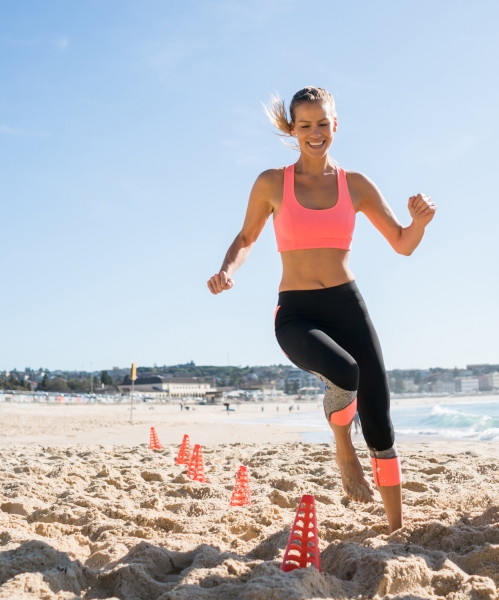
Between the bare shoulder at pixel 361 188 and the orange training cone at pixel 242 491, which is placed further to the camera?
the orange training cone at pixel 242 491

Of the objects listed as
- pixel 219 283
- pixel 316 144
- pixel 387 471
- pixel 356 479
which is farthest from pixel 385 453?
pixel 316 144

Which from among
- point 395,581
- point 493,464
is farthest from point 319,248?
point 493,464

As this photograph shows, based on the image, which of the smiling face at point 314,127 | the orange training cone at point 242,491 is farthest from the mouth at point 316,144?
the orange training cone at point 242,491

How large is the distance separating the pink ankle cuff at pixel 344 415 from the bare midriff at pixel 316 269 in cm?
64

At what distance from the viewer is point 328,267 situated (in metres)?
3.18

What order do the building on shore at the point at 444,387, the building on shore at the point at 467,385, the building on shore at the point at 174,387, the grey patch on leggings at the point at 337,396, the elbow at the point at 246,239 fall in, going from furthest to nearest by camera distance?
1. the building on shore at the point at 444,387
2. the building on shore at the point at 467,385
3. the building on shore at the point at 174,387
4. the elbow at the point at 246,239
5. the grey patch on leggings at the point at 337,396

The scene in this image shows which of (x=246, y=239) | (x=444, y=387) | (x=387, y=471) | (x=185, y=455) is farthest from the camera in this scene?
(x=444, y=387)

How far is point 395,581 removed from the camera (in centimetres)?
246

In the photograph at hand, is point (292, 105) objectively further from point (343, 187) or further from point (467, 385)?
point (467, 385)

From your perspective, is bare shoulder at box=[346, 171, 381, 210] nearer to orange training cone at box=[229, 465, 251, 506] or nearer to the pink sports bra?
the pink sports bra

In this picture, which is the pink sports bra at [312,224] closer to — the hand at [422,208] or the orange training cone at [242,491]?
the hand at [422,208]

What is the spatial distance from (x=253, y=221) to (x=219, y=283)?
1.99 feet

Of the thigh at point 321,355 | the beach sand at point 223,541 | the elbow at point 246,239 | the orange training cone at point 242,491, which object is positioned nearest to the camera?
the beach sand at point 223,541

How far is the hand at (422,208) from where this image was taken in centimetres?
317
